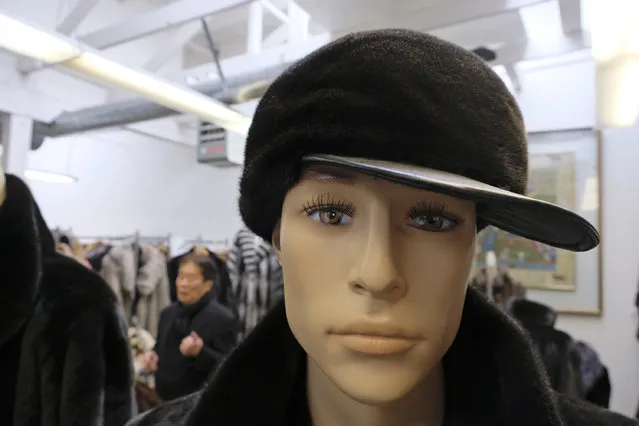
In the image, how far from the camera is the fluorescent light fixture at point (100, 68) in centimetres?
175

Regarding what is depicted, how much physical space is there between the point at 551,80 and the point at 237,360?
3.02 metres

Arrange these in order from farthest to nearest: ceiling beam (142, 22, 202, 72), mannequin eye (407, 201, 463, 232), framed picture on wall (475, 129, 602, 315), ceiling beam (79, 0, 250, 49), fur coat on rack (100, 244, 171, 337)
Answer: ceiling beam (142, 22, 202, 72), fur coat on rack (100, 244, 171, 337), framed picture on wall (475, 129, 602, 315), ceiling beam (79, 0, 250, 49), mannequin eye (407, 201, 463, 232)

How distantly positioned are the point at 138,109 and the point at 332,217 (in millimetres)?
2986

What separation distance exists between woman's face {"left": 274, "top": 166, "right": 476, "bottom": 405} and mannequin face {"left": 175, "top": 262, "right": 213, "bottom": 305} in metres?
1.97

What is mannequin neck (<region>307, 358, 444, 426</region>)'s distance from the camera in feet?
2.30

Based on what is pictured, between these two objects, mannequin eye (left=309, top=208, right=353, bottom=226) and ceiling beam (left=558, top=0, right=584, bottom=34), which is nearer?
mannequin eye (left=309, top=208, right=353, bottom=226)

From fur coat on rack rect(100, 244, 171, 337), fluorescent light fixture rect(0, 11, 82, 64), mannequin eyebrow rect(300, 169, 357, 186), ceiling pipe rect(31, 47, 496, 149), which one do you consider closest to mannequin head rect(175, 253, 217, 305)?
ceiling pipe rect(31, 47, 496, 149)

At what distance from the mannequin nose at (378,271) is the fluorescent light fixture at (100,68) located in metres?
1.65

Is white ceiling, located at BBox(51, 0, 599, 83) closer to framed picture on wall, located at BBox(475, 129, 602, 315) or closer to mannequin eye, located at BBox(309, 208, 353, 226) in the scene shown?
framed picture on wall, located at BBox(475, 129, 602, 315)

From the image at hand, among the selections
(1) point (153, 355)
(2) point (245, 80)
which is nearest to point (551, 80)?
(2) point (245, 80)

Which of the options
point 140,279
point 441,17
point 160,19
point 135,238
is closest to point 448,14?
point 441,17

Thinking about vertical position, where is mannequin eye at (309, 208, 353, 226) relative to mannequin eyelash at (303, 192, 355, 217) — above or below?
below

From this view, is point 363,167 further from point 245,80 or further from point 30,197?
point 245,80

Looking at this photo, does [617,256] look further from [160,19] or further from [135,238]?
[135,238]
